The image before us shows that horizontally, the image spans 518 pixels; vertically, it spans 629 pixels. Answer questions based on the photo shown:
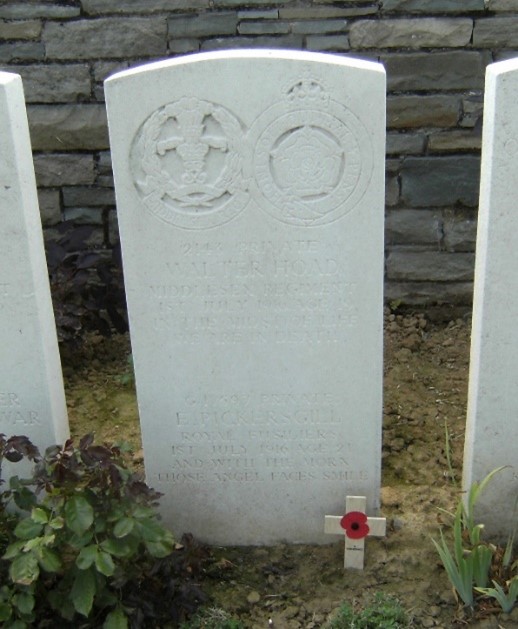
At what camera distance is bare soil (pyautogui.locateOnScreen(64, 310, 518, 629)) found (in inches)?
112

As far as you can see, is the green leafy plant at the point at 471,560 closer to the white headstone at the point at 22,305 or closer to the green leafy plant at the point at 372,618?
the green leafy plant at the point at 372,618

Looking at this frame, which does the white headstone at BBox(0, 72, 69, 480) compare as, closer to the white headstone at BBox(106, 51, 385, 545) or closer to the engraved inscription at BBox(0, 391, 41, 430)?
the engraved inscription at BBox(0, 391, 41, 430)

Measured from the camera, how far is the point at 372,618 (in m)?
2.72

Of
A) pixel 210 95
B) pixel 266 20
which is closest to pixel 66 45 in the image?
pixel 266 20

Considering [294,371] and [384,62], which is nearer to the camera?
[294,371]

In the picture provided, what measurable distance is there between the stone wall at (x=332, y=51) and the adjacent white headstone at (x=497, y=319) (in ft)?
4.88

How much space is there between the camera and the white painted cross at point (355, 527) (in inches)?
116

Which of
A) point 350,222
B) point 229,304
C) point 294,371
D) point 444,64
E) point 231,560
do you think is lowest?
point 231,560

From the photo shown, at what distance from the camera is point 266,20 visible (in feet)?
12.9

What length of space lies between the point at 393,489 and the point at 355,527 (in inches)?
16.9

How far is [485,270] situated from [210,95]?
3.43 feet

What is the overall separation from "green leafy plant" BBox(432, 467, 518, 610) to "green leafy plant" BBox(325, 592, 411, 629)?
213 mm

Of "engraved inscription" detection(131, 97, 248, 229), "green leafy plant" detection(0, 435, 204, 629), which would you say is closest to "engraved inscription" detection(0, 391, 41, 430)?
"green leafy plant" detection(0, 435, 204, 629)

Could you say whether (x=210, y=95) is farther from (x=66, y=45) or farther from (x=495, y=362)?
(x=66, y=45)
